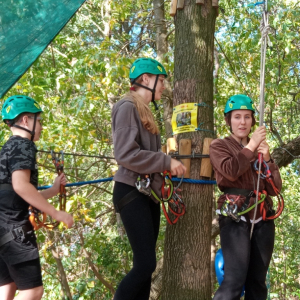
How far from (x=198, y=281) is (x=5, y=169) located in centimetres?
153

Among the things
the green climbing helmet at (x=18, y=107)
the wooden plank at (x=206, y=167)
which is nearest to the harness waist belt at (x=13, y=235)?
the green climbing helmet at (x=18, y=107)

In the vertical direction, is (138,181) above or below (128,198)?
above

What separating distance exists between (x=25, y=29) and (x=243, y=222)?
6.05 feet

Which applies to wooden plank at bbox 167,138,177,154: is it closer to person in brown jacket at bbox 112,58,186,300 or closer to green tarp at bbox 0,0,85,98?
person in brown jacket at bbox 112,58,186,300

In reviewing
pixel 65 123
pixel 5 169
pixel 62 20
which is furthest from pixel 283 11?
pixel 5 169

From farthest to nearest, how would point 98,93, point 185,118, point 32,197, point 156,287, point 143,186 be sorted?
point 98,93
point 156,287
point 185,118
point 143,186
point 32,197

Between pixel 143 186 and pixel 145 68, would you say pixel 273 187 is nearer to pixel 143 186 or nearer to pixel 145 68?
pixel 143 186

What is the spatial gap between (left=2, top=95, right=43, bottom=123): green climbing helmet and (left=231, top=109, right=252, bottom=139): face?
4.16ft

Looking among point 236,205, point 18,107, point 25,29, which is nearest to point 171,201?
point 236,205

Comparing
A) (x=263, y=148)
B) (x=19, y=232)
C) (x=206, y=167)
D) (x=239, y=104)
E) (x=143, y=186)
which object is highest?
(x=239, y=104)

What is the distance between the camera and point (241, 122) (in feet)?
9.16

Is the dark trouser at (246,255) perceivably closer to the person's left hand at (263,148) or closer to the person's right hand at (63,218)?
the person's left hand at (263,148)

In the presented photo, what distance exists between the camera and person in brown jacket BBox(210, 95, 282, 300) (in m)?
2.49

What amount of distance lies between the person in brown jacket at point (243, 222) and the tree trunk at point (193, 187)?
0.40 meters
